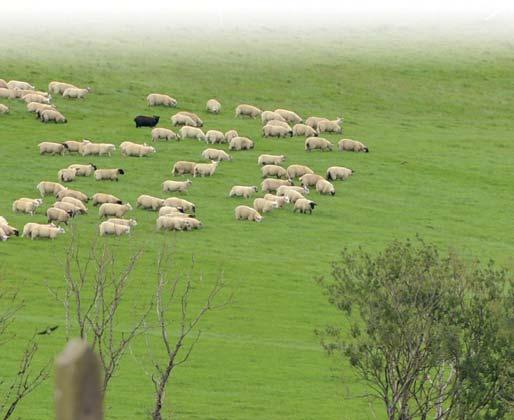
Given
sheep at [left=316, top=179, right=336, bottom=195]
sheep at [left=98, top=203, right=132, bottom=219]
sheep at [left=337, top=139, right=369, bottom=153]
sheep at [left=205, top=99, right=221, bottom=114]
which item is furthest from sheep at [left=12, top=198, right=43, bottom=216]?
sheep at [left=205, top=99, right=221, bottom=114]

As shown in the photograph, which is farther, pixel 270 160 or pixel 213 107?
pixel 213 107

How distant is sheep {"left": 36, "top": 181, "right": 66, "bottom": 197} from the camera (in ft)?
154

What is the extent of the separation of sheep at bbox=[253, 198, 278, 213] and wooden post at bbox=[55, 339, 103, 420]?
1816 inches

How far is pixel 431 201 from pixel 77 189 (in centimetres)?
1583

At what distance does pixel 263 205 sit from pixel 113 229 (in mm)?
7742

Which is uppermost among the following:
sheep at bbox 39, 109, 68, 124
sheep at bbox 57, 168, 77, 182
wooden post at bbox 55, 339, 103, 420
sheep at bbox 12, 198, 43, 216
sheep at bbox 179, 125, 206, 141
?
wooden post at bbox 55, 339, 103, 420

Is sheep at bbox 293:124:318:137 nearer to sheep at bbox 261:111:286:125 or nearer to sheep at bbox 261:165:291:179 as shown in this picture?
sheep at bbox 261:111:286:125

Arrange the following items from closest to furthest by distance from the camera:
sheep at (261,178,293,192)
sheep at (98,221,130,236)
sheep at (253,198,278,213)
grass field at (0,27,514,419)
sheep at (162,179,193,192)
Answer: grass field at (0,27,514,419) < sheep at (98,221,130,236) < sheep at (253,198,278,213) < sheep at (162,179,193,192) < sheep at (261,178,293,192)

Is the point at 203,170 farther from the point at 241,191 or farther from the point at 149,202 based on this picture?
the point at 149,202

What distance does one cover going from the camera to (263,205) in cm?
4759

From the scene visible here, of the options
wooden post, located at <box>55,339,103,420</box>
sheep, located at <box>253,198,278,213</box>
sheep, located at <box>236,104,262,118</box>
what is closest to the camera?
wooden post, located at <box>55,339,103,420</box>

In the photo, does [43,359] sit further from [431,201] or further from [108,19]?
[108,19]

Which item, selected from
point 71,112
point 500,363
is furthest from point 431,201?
point 500,363

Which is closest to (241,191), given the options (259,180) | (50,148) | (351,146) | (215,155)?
(259,180)
